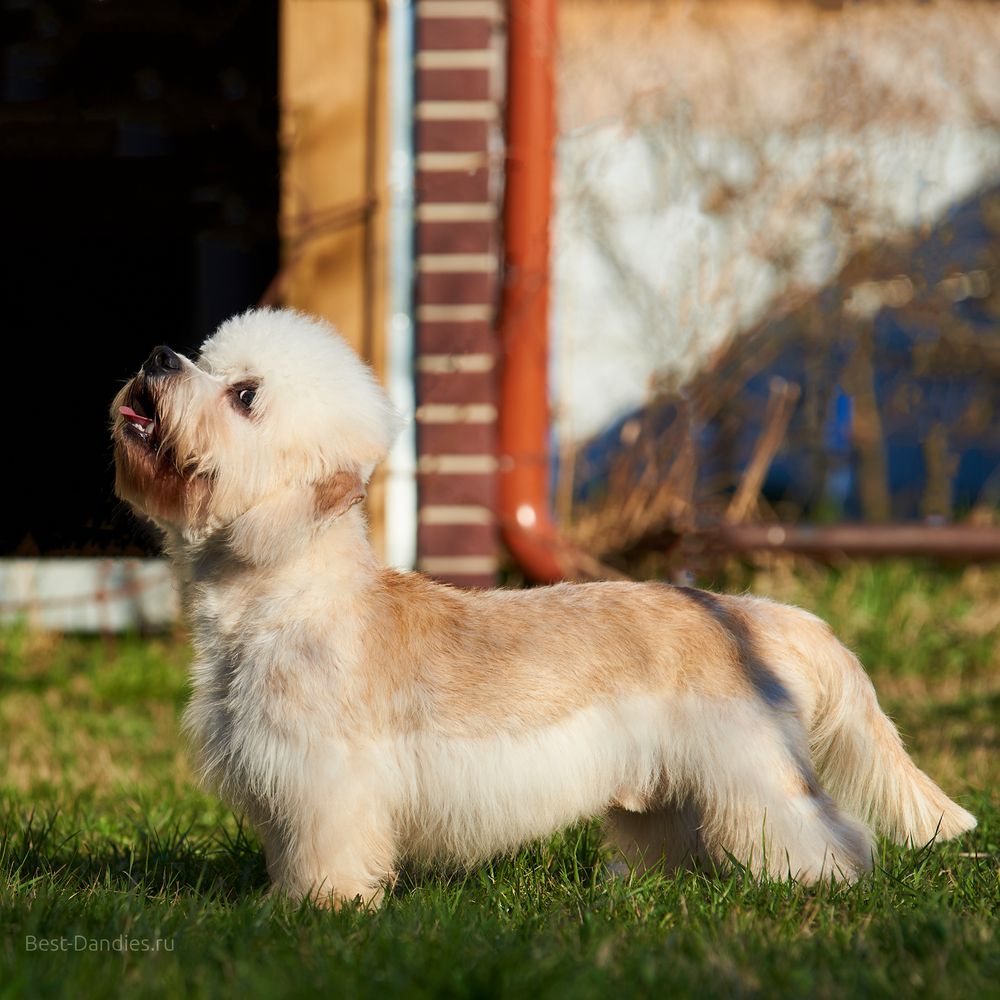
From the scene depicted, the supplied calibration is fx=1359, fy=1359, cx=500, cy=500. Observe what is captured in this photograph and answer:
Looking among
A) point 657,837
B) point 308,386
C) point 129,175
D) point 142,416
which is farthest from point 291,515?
point 129,175

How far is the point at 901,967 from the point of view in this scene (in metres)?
2.47

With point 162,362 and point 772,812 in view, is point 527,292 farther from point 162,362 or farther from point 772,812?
point 772,812

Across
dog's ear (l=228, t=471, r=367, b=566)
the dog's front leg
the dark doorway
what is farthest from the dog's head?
the dark doorway

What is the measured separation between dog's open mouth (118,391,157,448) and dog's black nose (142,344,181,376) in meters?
0.05

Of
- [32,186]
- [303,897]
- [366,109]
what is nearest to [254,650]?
[303,897]

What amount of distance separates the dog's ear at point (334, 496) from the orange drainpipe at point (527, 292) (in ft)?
10.3

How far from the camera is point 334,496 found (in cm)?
291

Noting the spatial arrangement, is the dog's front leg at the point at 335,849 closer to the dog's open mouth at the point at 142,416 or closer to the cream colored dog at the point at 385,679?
the cream colored dog at the point at 385,679

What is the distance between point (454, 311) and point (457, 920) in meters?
3.70

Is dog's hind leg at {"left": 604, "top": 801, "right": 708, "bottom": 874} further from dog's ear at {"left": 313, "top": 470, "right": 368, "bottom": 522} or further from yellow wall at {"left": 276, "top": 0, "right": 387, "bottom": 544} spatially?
yellow wall at {"left": 276, "top": 0, "right": 387, "bottom": 544}

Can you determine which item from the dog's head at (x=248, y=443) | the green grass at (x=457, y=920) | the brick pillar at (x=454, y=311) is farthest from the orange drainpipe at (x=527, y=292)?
the dog's head at (x=248, y=443)

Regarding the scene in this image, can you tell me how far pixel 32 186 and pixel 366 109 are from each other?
1712 millimetres

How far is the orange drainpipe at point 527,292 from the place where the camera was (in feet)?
19.8

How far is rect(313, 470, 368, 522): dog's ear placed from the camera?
2.90 meters
